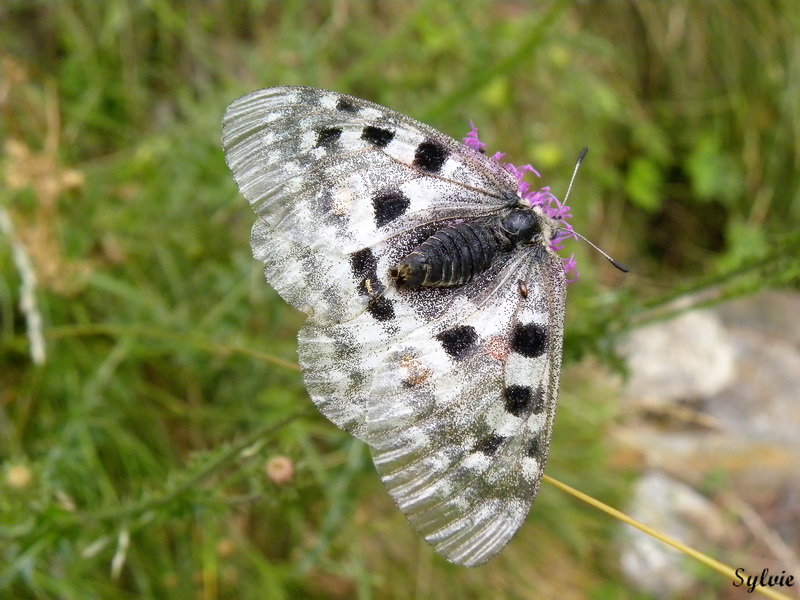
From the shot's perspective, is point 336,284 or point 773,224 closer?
point 336,284

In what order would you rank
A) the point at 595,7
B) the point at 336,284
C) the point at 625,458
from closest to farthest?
the point at 336,284 → the point at 625,458 → the point at 595,7

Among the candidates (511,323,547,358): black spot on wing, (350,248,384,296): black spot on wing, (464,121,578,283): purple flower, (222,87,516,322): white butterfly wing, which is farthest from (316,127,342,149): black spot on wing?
(511,323,547,358): black spot on wing

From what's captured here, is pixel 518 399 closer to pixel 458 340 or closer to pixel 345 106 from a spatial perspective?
pixel 458 340

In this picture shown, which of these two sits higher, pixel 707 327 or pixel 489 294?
pixel 489 294

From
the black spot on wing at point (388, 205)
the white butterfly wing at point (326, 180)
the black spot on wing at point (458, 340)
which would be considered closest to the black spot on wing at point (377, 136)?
the white butterfly wing at point (326, 180)

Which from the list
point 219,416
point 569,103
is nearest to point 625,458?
point 569,103

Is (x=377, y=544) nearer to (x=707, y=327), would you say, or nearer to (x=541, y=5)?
(x=707, y=327)

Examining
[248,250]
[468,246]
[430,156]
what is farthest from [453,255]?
[248,250]
